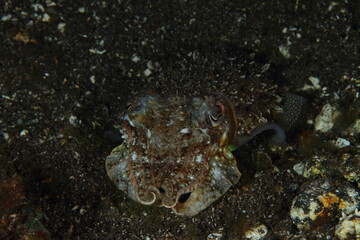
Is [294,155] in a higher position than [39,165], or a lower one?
higher

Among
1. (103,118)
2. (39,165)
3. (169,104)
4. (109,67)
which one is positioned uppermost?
(169,104)

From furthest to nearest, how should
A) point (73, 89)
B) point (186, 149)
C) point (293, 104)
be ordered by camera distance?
point (73, 89), point (293, 104), point (186, 149)

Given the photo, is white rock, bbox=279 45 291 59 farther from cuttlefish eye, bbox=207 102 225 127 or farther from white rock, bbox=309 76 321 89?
cuttlefish eye, bbox=207 102 225 127

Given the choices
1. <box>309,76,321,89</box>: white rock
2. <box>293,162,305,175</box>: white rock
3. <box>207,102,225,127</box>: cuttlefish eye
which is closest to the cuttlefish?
<box>207,102,225,127</box>: cuttlefish eye

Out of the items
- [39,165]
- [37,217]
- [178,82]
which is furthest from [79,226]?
[178,82]

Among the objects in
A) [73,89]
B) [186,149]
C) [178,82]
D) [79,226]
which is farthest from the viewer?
[73,89]

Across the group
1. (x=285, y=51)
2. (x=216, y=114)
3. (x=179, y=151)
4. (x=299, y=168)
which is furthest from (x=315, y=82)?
(x=179, y=151)

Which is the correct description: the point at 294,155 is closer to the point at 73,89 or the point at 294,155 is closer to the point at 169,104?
the point at 169,104
